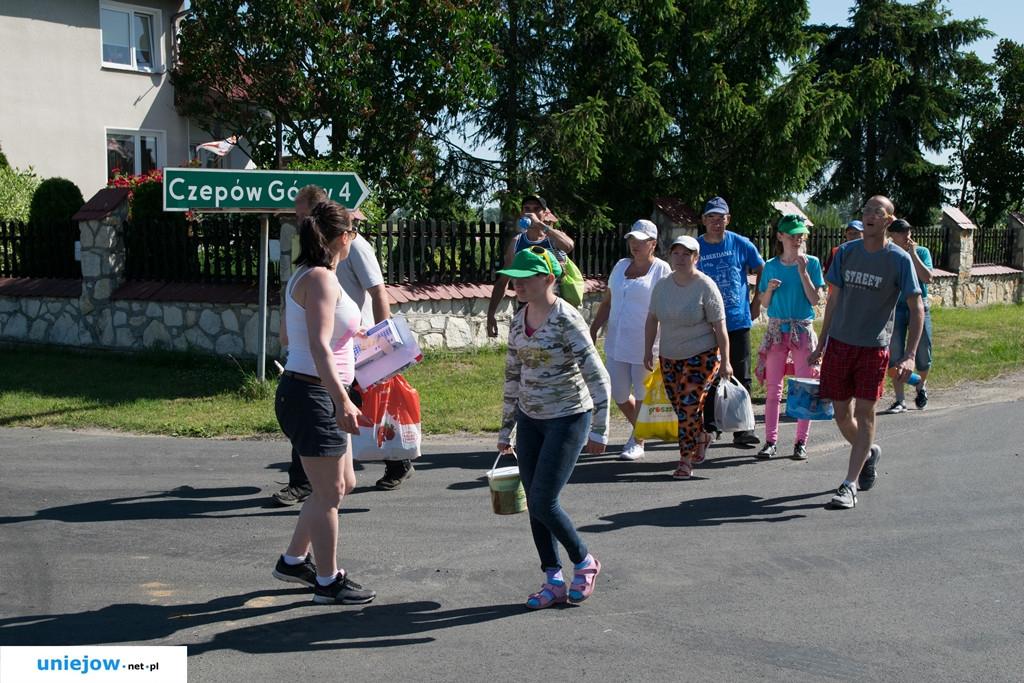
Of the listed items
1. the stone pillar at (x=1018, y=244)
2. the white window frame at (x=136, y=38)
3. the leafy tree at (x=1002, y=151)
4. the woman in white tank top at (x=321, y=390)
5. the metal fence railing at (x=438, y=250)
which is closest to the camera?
the woman in white tank top at (x=321, y=390)

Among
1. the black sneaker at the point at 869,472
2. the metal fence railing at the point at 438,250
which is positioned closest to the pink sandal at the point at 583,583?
the black sneaker at the point at 869,472

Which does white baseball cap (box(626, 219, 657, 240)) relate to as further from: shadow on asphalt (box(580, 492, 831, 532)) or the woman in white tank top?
the woman in white tank top

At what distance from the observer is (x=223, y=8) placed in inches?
645

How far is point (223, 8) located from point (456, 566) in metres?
13.7

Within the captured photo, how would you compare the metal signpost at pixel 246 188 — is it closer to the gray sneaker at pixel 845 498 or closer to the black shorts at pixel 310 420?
the black shorts at pixel 310 420

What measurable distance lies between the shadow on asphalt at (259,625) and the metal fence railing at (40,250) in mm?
9924

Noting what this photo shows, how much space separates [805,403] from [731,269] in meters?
1.32

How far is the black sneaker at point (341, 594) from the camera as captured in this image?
186 inches

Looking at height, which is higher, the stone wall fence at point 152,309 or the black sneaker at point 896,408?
the stone wall fence at point 152,309

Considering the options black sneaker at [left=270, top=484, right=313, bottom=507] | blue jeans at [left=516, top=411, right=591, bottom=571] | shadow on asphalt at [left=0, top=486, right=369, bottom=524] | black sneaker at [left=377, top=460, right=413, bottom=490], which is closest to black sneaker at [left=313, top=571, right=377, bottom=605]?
blue jeans at [left=516, top=411, right=591, bottom=571]

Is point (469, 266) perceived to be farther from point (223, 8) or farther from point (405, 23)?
point (223, 8)

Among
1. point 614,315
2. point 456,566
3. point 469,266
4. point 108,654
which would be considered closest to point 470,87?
point 469,266

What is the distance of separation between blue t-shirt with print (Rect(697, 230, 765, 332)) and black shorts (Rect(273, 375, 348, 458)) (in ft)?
13.9

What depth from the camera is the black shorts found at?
4555mm
